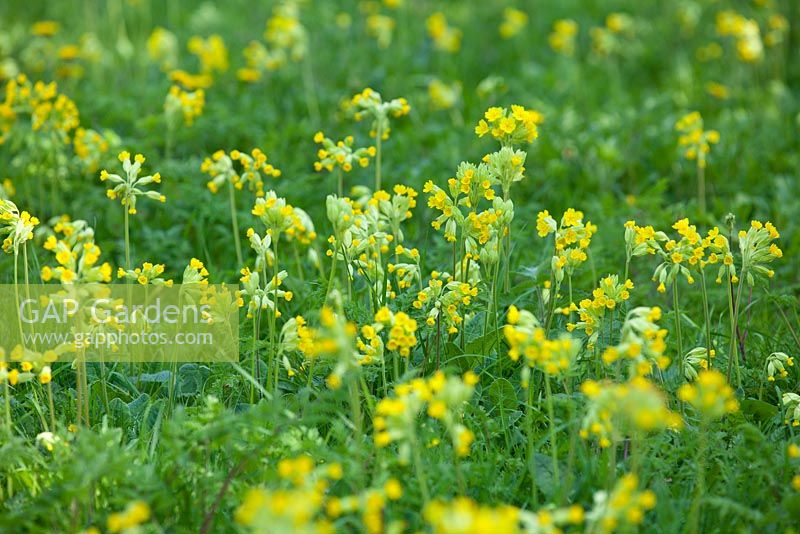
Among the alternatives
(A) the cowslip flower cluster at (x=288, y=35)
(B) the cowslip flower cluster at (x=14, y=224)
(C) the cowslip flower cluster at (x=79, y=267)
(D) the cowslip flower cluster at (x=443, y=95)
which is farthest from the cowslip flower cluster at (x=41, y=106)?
(D) the cowslip flower cluster at (x=443, y=95)

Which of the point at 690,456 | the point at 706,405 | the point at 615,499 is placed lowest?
the point at 690,456

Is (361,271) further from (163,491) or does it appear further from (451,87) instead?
(451,87)

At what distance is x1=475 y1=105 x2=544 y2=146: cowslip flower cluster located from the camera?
2969mm

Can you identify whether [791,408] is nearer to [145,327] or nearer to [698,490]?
[698,490]

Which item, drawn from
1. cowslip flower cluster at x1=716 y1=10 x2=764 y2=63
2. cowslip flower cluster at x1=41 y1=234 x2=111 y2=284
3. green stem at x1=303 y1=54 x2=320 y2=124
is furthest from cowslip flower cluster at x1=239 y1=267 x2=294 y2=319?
cowslip flower cluster at x1=716 y1=10 x2=764 y2=63

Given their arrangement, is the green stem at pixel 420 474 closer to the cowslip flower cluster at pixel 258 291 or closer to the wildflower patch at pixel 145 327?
the cowslip flower cluster at pixel 258 291

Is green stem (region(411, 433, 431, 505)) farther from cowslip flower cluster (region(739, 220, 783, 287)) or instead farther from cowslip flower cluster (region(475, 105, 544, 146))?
cowslip flower cluster (region(739, 220, 783, 287))

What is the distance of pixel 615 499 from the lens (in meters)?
1.97

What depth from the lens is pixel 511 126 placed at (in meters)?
2.97

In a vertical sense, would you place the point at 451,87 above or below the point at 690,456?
above

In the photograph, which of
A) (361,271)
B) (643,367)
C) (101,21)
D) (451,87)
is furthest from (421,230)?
(101,21)

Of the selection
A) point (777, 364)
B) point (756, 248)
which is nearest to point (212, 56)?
point (756, 248)

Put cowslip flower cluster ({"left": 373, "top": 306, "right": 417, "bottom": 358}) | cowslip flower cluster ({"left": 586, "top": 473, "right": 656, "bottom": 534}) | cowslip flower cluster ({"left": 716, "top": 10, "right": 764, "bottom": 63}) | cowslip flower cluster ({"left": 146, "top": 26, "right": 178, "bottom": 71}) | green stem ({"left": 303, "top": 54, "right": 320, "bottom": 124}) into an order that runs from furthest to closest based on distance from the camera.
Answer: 1. cowslip flower cluster ({"left": 146, "top": 26, "right": 178, "bottom": 71})
2. cowslip flower cluster ({"left": 716, "top": 10, "right": 764, "bottom": 63})
3. green stem ({"left": 303, "top": 54, "right": 320, "bottom": 124})
4. cowslip flower cluster ({"left": 373, "top": 306, "right": 417, "bottom": 358})
5. cowslip flower cluster ({"left": 586, "top": 473, "right": 656, "bottom": 534})

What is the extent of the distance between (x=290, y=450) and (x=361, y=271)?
75 centimetres
